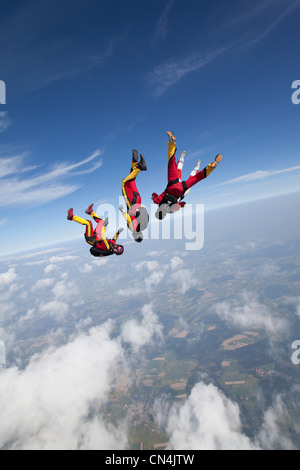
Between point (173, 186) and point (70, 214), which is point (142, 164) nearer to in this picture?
point (173, 186)

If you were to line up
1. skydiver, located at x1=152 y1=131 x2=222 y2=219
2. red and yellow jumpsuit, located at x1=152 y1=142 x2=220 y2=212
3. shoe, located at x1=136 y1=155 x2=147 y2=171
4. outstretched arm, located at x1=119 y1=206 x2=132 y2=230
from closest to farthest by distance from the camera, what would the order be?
skydiver, located at x1=152 y1=131 x2=222 y2=219, red and yellow jumpsuit, located at x1=152 y1=142 x2=220 y2=212, shoe, located at x1=136 y1=155 x2=147 y2=171, outstretched arm, located at x1=119 y1=206 x2=132 y2=230

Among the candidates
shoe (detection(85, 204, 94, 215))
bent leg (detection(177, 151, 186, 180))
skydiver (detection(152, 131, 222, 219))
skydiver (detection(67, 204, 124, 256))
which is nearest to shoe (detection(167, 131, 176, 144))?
skydiver (detection(152, 131, 222, 219))

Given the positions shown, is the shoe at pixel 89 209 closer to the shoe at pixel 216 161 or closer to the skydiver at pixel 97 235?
the skydiver at pixel 97 235

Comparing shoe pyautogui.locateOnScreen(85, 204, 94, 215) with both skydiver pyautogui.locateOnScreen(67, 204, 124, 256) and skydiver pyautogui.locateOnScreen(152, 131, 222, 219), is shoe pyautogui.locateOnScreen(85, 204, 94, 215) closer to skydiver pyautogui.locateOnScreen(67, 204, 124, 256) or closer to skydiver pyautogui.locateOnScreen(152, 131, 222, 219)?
skydiver pyautogui.locateOnScreen(67, 204, 124, 256)

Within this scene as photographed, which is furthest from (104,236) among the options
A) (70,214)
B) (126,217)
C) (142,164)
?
(142,164)

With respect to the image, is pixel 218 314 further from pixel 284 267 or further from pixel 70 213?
pixel 70 213

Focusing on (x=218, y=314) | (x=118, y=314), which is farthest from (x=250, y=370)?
(x=118, y=314)
